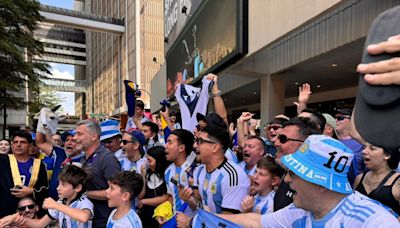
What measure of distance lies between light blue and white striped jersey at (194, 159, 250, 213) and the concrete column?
11896mm

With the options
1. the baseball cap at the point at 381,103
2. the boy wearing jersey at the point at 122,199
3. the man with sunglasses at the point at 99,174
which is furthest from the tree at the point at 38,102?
the baseball cap at the point at 381,103

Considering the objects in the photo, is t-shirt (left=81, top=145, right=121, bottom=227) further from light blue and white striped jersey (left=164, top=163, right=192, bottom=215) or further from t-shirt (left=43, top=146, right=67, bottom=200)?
t-shirt (left=43, top=146, right=67, bottom=200)

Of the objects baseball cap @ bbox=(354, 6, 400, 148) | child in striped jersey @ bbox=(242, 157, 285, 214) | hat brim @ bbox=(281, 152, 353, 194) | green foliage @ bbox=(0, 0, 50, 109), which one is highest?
green foliage @ bbox=(0, 0, 50, 109)

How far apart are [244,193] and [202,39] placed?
1518cm

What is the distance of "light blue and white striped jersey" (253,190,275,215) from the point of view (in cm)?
331

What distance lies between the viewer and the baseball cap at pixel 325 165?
1.84m

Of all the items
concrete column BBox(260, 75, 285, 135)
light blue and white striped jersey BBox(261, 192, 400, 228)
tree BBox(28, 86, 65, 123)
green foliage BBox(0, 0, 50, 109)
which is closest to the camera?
light blue and white striped jersey BBox(261, 192, 400, 228)

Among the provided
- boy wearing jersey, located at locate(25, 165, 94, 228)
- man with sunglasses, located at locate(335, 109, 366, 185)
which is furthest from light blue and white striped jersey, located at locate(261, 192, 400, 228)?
boy wearing jersey, located at locate(25, 165, 94, 228)

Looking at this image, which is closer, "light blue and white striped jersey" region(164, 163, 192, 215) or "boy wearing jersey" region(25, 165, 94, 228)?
"boy wearing jersey" region(25, 165, 94, 228)

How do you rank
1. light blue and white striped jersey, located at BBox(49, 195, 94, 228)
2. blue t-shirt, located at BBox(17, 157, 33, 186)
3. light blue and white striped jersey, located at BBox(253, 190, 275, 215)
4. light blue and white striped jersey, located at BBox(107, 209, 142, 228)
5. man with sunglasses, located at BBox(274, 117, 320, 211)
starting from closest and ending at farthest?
man with sunglasses, located at BBox(274, 117, 320, 211), light blue and white striped jersey, located at BBox(253, 190, 275, 215), light blue and white striped jersey, located at BBox(107, 209, 142, 228), light blue and white striped jersey, located at BBox(49, 195, 94, 228), blue t-shirt, located at BBox(17, 157, 33, 186)

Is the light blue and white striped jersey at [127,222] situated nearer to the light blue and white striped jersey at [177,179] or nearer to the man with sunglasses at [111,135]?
the light blue and white striped jersey at [177,179]

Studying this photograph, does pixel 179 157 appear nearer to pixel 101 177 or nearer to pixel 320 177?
pixel 101 177

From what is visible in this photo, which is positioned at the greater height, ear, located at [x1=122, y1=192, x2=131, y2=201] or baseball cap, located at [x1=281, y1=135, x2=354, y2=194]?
baseball cap, located at [x1=281, y1=135, x2=354, y2=194]

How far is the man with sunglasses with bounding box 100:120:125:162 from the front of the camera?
5.70 m
